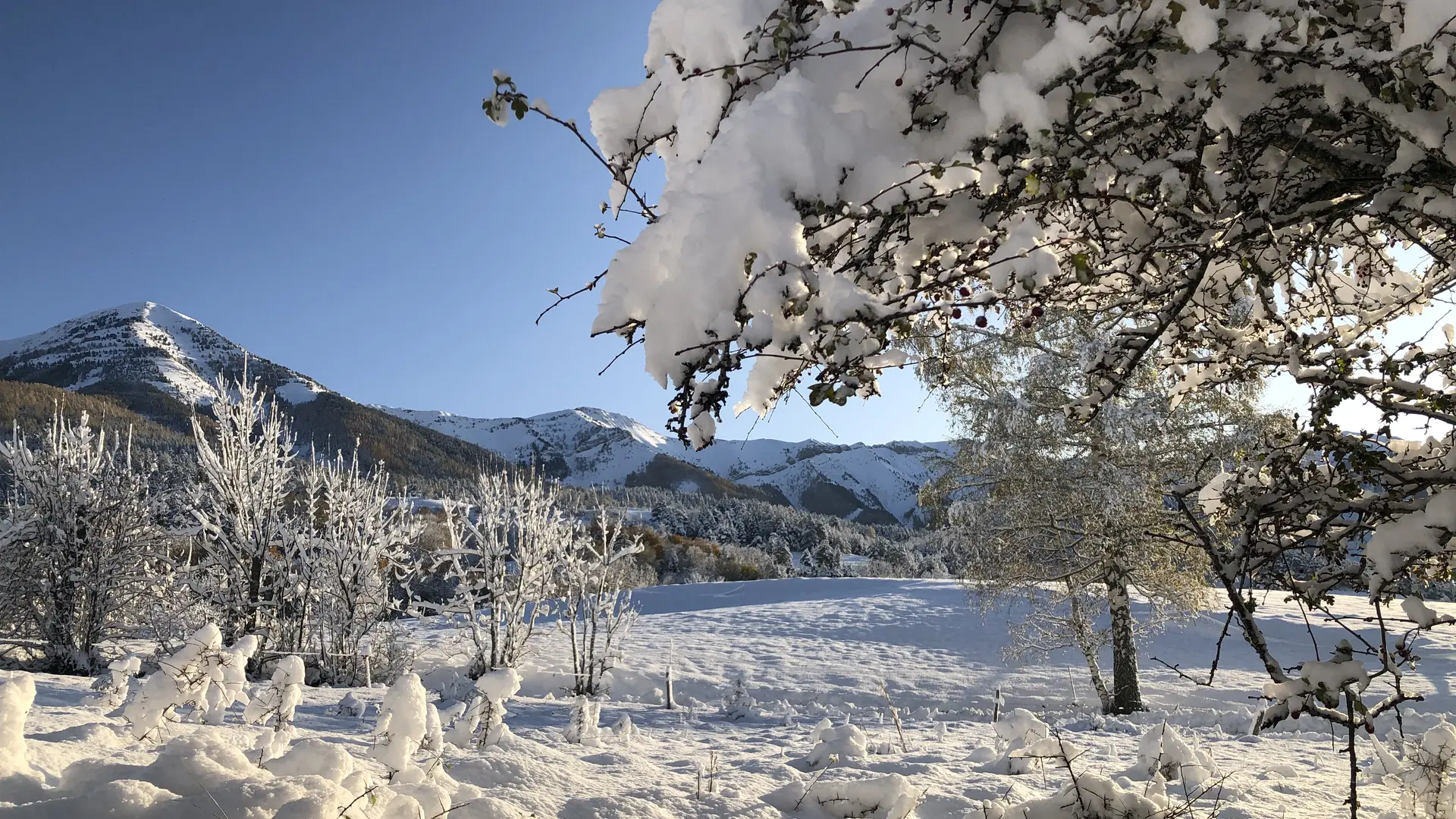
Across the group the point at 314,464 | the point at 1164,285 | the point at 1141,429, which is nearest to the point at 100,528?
the point at 314,464

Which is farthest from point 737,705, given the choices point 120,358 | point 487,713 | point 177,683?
point 120,358

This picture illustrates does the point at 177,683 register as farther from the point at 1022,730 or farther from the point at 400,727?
the point at 1022,730

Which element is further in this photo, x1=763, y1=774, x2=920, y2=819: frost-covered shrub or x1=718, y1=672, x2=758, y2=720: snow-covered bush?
x1=718, y1=672, x2=758, y2=720: snow-covered bush

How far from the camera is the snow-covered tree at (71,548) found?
32.2ft

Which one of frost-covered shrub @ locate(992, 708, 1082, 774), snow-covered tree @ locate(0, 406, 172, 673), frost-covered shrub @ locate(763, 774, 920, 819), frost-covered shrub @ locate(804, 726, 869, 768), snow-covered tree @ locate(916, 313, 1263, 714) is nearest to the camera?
frost-covered shrub @ locate(763, 774, 920, 819)

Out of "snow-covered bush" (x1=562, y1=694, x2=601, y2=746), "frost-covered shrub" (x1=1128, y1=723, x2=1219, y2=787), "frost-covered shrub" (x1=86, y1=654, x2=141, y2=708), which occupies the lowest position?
"snow-covered bush" (x1=562, y1=694, x2=601, y2=746)

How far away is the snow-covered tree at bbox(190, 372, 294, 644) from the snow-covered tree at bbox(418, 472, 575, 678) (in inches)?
89.4

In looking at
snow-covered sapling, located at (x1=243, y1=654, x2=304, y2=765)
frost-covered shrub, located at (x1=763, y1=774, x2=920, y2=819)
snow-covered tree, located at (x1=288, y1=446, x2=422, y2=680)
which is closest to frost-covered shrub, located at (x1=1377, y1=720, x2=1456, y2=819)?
frost-covered shrub, located at (x1=763, y1=774, x2=920, y2=819)

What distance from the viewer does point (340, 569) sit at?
1112 cm

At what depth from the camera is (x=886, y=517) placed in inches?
7096

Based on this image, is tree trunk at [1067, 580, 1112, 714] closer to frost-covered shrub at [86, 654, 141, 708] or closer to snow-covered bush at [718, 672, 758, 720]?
snow-covered bush at [718, 672, 758, 720]

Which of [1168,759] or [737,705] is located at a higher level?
[1168,759]

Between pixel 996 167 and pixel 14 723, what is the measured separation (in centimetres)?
341

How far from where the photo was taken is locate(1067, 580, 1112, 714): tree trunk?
404 inches
